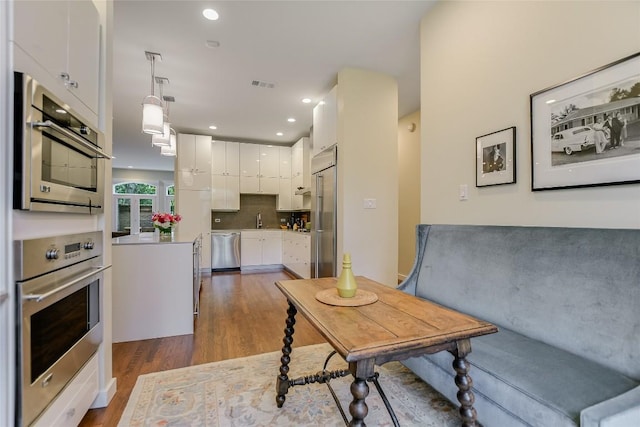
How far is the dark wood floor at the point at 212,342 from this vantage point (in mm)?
1943

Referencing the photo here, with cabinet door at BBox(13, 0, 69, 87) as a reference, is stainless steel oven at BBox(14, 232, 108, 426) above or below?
below

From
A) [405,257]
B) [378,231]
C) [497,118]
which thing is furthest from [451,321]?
[405,257]

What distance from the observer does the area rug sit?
1.56 meters

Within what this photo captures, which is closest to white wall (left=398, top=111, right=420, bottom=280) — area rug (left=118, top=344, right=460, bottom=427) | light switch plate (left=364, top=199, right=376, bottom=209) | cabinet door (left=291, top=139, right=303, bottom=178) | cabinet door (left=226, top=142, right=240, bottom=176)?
light switch plate (left=364, top=199, right=376, bottom=209)

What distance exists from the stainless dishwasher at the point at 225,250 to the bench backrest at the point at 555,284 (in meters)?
4.56

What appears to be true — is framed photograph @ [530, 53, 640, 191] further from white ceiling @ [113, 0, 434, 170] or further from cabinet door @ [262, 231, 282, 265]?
cabinet door @ [262, 231, 282, 265]

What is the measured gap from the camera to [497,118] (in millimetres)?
1948

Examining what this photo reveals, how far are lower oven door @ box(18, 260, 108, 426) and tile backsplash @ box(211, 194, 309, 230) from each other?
16.4 ft

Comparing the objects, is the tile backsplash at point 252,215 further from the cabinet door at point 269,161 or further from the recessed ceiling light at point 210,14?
the recessed ceiling light at point 210,14

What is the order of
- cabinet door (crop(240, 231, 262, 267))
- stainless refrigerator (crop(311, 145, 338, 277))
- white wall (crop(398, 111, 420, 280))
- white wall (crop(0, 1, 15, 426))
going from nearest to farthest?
1. white wall (crop(0, 1, 15, 426))
2. stainless refrigerator (crop(311, 145, 338, 277))
3. white wall (crop(398, 111, 420, 280))
4. cabinet door (crop(240, 231, 262, 267))

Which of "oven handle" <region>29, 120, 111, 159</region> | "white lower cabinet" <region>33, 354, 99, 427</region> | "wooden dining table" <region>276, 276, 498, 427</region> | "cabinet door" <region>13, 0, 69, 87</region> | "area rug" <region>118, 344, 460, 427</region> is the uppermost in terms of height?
"cabinet door" <region>13, 0, 69, 87</region>

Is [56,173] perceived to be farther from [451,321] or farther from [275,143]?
[275,143]

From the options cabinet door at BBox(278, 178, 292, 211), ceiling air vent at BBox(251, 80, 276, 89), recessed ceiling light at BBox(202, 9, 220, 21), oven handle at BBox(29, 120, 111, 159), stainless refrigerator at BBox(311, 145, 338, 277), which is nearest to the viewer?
oven handle at BBox(29, 120, 111, 159)

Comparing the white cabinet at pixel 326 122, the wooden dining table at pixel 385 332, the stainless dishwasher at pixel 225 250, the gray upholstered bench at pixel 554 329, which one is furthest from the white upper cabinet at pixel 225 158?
the gray upholstered bench at pixel 554 329
